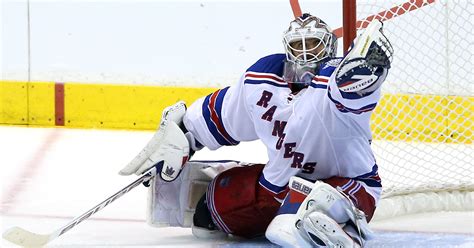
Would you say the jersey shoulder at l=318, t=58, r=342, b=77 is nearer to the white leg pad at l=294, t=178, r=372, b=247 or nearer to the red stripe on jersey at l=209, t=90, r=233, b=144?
the white leg pad at l=294, t=178, r=372, b=247

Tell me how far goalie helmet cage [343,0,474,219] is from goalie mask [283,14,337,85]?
86 centimetres

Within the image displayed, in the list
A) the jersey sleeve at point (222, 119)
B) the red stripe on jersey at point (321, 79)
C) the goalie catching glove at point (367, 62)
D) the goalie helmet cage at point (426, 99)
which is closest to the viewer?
the goalie catching glove at point (367, 62)

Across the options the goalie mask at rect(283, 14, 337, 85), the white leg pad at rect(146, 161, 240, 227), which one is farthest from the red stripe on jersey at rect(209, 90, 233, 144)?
the goalie mask at rect(283, 14, 337, 85)

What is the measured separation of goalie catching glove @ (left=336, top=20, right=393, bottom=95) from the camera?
8.92ft

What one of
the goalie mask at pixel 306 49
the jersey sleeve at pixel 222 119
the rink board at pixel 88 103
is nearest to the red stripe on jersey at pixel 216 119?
the jersey sleeve at pixel 222 119

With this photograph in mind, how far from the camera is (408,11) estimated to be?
4156 mm

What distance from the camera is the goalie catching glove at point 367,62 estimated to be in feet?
8.92

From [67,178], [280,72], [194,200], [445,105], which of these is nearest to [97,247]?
[194,200]

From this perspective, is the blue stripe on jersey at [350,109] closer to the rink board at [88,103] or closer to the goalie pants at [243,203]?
the goalie pants at [243,203]

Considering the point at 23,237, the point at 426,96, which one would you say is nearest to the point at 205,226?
the point at 23,237

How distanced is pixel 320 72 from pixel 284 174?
29 centimetres

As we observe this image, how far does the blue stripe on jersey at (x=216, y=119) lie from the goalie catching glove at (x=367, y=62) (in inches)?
24.7

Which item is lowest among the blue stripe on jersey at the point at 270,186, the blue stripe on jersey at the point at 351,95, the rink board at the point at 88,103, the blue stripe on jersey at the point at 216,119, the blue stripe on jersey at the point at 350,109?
the rink board at the point at 88,103

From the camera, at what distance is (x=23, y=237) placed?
3.16 meters
